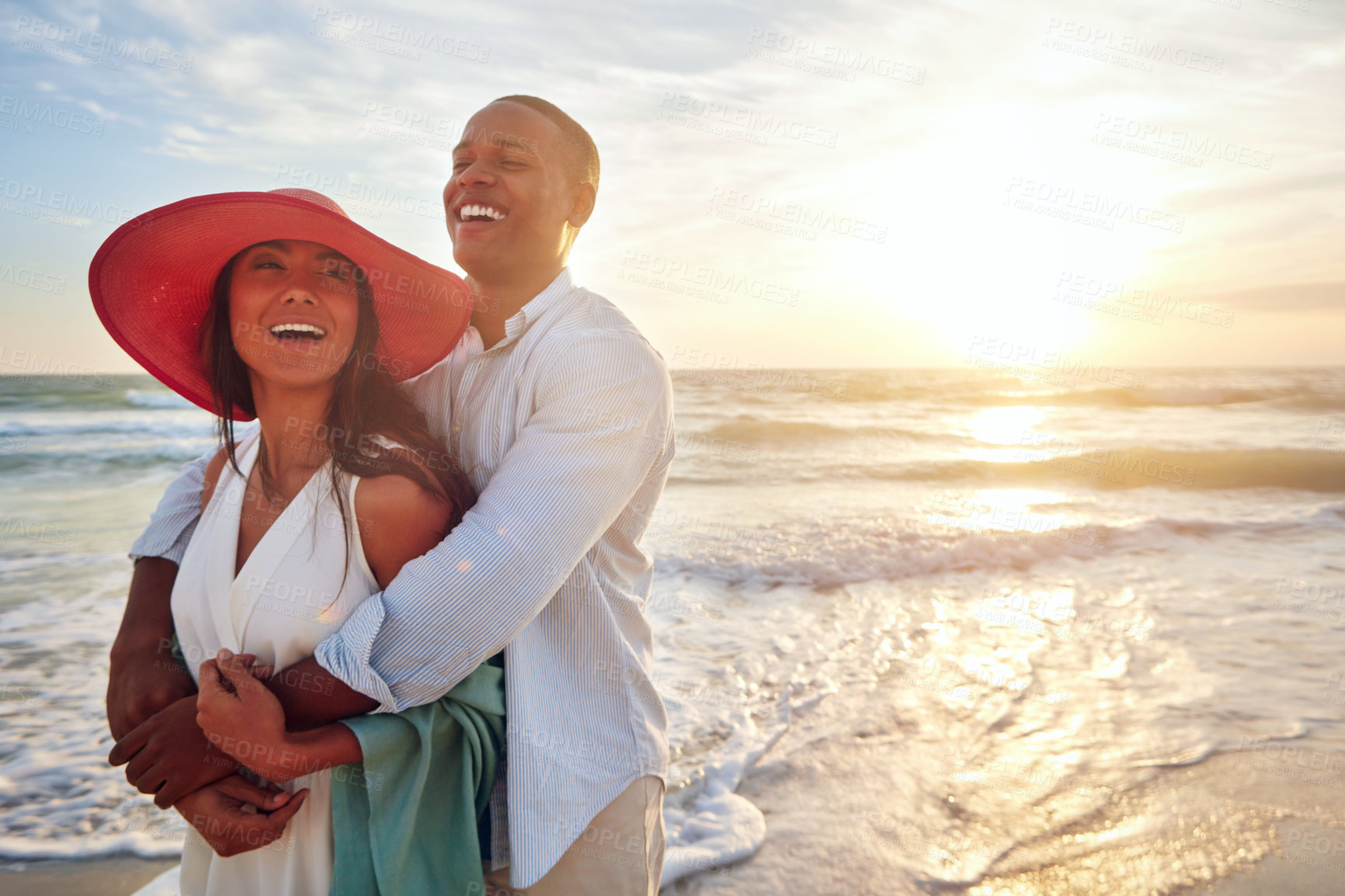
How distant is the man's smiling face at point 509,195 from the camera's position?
232cm

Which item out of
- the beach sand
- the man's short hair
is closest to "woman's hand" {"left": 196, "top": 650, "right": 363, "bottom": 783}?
the man's short hair

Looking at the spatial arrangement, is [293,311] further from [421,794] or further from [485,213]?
[421,794]

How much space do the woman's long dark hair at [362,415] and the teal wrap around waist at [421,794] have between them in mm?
413

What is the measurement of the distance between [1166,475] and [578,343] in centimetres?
1569

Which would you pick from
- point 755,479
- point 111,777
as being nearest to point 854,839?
point 111,777

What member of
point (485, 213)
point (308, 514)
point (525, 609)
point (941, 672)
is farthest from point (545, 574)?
point (941, 672)

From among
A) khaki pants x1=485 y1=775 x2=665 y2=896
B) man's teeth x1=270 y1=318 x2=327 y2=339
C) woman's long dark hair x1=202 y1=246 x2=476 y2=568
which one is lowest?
khaki pants x1=485 y1=775 x2=665 y2=896

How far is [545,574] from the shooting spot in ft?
5.25

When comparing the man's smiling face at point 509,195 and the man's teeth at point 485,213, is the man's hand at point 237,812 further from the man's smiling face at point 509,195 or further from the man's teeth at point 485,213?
the man's teeth at point 485,213

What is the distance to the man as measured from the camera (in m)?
1.53

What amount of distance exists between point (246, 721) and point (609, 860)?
852 millimetres

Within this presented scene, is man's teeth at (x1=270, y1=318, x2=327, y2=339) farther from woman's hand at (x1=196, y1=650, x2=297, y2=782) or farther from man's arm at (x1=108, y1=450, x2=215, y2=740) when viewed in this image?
woman's hand at (x1=196, y1=650, x2=297, y2=782)

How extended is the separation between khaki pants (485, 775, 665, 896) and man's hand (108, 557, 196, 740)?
813 millimetres

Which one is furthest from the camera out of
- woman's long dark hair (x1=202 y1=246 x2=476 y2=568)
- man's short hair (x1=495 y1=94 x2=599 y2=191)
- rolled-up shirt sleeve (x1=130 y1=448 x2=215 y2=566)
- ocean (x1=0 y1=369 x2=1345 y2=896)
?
ocean (x1=0 y1=369 x2=1345 y2=896)
